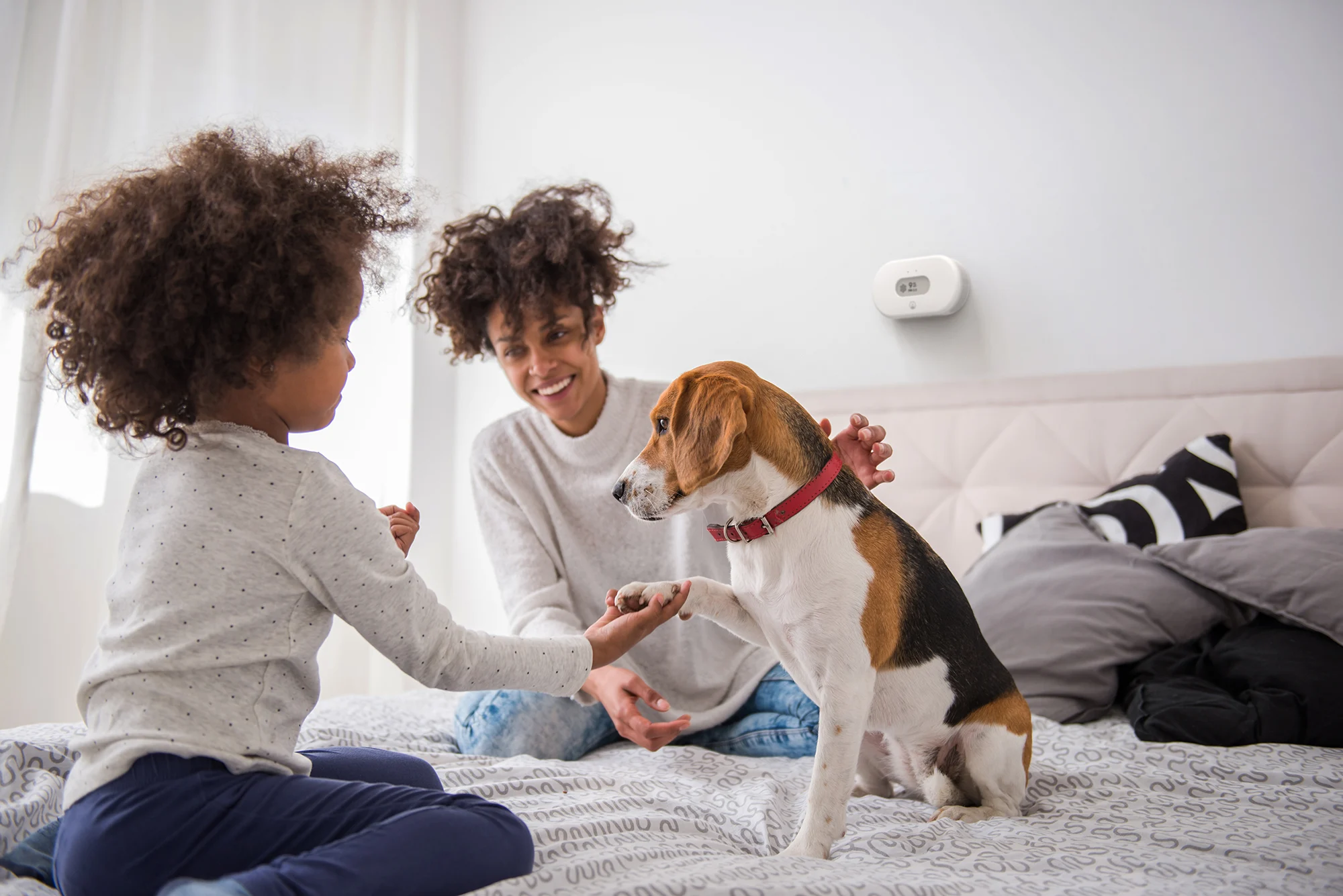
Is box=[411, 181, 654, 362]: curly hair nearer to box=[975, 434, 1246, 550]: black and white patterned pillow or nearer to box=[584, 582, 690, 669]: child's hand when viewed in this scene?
box=[584, 582, 690, 669]: child's hand

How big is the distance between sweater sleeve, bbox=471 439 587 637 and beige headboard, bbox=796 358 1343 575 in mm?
1027

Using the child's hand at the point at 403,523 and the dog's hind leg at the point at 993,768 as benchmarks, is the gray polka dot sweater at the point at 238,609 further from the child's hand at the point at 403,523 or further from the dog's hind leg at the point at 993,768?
the dog's hind leg at the point at 993,768

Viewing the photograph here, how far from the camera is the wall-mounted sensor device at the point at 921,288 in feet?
8.57

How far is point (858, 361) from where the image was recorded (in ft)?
9.27

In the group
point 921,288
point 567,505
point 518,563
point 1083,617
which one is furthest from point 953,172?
point 518,563

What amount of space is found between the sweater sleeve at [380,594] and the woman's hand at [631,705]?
376mm

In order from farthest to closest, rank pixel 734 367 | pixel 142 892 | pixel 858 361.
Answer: pixel 858 361 < pixel 734 367 < pixel 142 892

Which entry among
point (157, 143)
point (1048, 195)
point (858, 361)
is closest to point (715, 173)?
point (858, 361)

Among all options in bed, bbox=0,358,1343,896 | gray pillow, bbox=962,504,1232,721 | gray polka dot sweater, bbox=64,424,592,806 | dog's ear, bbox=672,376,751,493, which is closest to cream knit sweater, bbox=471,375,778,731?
bed, bbox=0,358,1343,896

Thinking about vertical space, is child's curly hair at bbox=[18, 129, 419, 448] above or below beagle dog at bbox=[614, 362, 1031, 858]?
above

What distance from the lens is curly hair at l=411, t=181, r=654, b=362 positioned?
2.00 m

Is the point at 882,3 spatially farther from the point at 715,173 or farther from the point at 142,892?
the point at 142,892

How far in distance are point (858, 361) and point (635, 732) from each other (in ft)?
5.37

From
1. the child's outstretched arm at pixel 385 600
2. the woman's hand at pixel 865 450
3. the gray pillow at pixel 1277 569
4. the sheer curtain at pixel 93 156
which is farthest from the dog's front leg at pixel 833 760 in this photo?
the sheer curtain at pixel 93 156
